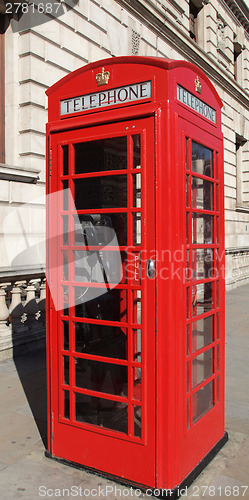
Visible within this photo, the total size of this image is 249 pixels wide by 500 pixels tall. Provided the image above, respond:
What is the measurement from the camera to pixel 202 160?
111 inches

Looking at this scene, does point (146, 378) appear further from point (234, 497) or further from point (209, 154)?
point (209, 154)

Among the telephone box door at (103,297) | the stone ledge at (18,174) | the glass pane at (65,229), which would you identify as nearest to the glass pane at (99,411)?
the telephone box door at (103,297)

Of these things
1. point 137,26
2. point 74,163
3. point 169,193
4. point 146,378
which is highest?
point 137,26

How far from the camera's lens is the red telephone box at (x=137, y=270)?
2.41 m

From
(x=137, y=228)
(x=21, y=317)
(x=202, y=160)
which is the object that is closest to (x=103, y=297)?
(x=137, y=228)

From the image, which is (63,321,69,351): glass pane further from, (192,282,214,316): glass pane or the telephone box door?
(192,282,214,316): glass pane

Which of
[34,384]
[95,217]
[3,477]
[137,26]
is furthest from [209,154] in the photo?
[137,26]

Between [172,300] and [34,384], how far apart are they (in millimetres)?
2688

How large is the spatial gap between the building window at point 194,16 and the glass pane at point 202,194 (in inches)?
511

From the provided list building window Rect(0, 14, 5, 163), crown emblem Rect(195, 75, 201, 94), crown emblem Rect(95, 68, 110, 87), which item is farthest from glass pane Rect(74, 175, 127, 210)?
building window Rect(0, 14, 5, 163)

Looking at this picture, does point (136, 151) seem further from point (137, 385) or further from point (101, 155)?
point (137, 385)

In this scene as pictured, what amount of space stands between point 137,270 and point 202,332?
76cm

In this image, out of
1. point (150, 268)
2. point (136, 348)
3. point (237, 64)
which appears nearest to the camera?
point (150, 268)

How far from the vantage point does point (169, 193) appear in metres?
2.38
